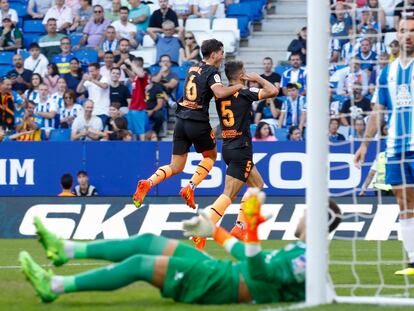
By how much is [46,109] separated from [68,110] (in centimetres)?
48

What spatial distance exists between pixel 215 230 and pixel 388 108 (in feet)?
11.4

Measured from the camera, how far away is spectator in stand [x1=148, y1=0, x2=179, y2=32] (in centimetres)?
2200

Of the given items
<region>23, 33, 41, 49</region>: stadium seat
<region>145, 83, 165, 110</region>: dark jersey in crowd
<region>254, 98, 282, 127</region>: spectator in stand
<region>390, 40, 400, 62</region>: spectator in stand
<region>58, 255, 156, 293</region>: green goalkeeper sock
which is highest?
<region>23, 33, 41, 49</region>: stadium seat

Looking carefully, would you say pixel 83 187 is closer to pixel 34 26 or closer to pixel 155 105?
pixel 155 105

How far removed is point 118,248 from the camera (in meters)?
7.69

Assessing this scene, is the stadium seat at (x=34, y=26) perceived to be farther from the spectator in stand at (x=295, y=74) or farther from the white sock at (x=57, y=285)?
the white sock at (x=57, y=285)

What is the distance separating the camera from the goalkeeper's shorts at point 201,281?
7.41m

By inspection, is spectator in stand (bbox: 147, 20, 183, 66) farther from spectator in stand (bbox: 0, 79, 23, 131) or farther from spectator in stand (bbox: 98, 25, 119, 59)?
spectator in stand (bbox: 0, 79, 23, 131)

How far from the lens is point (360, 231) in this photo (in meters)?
15.8

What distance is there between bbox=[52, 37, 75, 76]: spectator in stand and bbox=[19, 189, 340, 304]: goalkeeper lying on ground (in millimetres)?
14394

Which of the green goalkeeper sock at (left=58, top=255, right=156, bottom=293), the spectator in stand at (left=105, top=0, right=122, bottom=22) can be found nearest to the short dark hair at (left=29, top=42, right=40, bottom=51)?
the spectator in stand at (left=105, top=0, right=122, bottom=22)

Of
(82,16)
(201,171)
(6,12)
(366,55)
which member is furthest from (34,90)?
(366,55)

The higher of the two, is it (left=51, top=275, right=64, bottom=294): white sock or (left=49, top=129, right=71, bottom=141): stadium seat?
(left=49, top=129, right=71, bottom=141): stadium seat

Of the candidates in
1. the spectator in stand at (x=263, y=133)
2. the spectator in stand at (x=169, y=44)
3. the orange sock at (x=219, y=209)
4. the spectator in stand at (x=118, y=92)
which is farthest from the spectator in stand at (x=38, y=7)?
the orange sock at (x=219, y=209)
